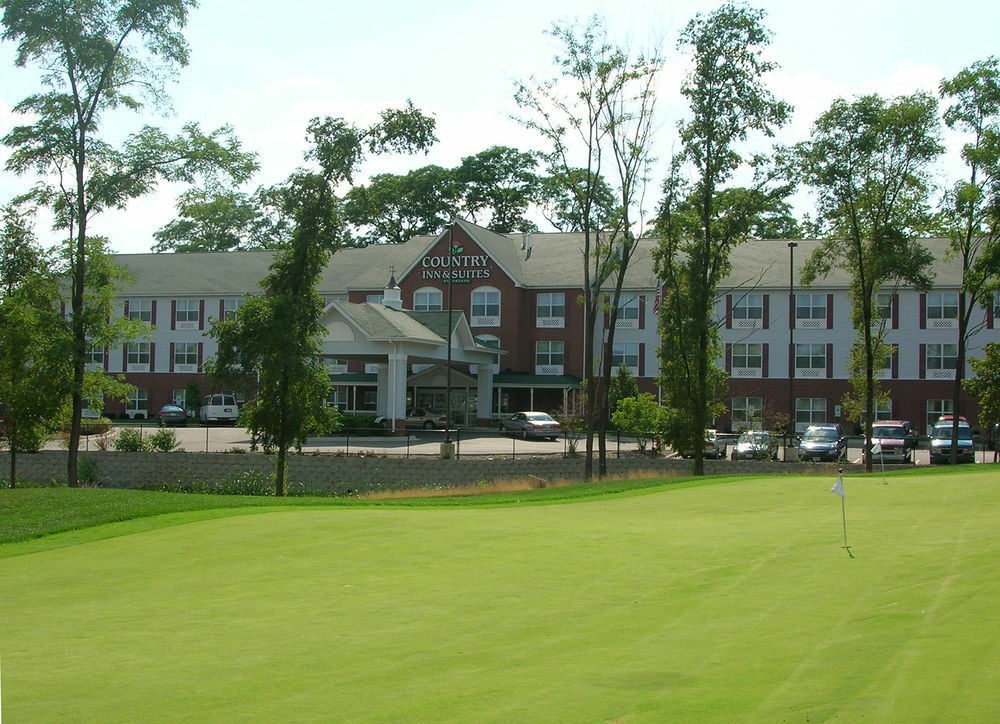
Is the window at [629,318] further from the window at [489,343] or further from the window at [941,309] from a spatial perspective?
the window at [941,309]

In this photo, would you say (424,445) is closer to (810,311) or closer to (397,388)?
(397,388)

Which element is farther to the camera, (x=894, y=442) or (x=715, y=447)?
(x=894, y=442)

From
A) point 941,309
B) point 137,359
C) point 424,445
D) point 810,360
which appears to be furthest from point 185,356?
point 941,309

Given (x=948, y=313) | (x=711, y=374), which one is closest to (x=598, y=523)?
(x=711, y=374)

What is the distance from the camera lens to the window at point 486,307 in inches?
2483

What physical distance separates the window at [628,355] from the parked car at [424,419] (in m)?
12.8

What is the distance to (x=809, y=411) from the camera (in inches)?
2312

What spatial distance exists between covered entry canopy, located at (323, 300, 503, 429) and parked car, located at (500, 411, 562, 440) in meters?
5.63

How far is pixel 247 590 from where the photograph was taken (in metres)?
10.2

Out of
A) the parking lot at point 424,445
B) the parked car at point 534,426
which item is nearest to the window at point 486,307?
the parked car at point 534,426

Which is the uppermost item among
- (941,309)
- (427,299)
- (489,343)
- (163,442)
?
(427,299)

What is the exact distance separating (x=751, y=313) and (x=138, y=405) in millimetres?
42275

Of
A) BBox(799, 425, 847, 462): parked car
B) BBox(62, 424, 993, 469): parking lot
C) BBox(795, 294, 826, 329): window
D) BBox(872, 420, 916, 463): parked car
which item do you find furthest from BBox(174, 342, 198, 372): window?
BBox(872, 420, 916, 463): parked car

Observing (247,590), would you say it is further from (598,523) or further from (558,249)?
(558,249)
